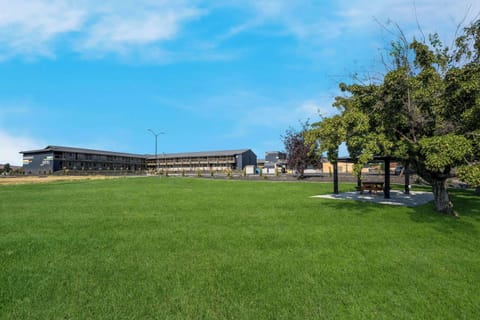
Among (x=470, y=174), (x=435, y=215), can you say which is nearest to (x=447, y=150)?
(x=470, y=174)

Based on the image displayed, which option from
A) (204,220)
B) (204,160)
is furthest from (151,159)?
(204,220)

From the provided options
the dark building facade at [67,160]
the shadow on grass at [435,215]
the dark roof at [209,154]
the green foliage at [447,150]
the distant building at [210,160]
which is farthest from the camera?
the dark roof at [209,154]

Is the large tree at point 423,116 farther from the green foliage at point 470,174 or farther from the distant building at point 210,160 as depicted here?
the distant building at point 210,160

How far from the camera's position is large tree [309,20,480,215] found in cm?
849

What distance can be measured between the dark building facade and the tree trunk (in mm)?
84898

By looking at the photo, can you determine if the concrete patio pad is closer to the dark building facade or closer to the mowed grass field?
the mowed grass field

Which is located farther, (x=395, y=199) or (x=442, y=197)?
(x=395, y=199)

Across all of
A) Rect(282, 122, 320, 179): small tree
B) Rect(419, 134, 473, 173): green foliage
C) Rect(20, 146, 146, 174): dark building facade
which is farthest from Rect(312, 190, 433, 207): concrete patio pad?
Rect(20, 146, 146, 174): dark building facade

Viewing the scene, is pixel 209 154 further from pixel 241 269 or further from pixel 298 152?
pixel 241 269

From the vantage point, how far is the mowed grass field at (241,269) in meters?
3.55

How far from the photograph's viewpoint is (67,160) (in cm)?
7912

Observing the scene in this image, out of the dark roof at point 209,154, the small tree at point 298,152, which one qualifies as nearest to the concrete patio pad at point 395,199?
the small tree at point 298,152

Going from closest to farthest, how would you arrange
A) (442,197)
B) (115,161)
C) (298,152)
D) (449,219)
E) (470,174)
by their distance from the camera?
(470,174), (449,219), (442,197), (298,152), (115,161)

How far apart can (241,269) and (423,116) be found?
9.57m
